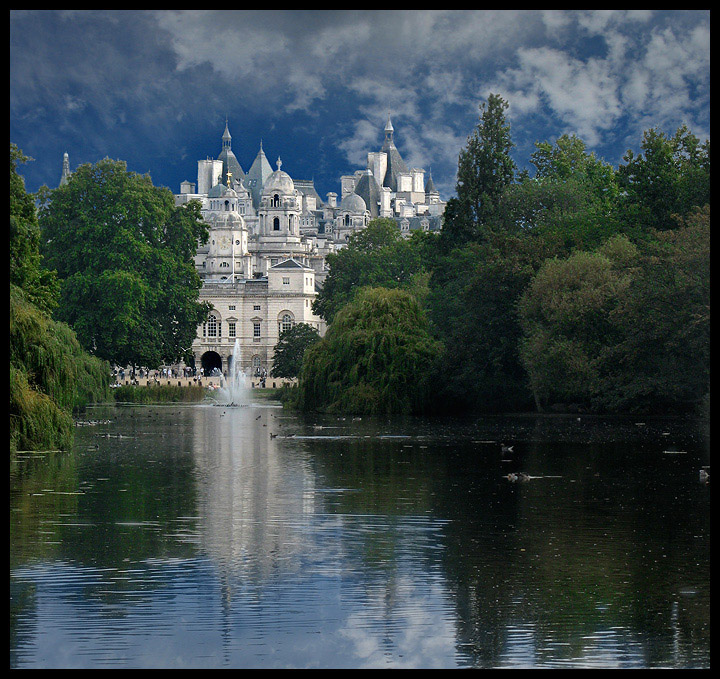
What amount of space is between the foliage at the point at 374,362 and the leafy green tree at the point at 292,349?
44.1 m

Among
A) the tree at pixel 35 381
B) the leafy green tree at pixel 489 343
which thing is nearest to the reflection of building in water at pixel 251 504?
the tree at pixel 35 381

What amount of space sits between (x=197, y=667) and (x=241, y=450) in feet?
66.7

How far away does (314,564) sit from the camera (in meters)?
14.8

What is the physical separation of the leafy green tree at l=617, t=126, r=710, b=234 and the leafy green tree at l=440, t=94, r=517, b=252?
16.4 ft

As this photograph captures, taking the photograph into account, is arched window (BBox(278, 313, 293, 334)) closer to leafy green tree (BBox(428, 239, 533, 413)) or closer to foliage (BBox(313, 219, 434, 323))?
foliage (BBox(313, 219, 434, 323))

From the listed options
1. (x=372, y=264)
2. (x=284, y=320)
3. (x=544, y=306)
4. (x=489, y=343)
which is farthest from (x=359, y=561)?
(x=284, y=320)

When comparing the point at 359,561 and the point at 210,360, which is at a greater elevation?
the point at 210,360

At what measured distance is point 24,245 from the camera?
3072cm

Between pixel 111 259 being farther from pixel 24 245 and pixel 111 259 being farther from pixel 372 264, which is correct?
pixel 372 264

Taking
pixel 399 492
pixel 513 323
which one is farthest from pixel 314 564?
pixel 513 323

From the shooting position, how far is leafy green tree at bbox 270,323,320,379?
312 ft

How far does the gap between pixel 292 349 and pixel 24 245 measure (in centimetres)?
6628

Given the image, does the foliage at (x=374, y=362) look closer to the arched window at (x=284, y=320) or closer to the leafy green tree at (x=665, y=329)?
the leafy green tree at (x=665, y=329)
